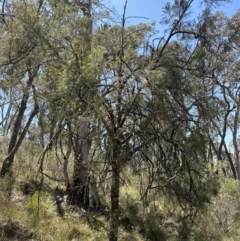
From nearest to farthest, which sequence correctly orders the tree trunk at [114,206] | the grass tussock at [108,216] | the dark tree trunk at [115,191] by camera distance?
1. the dark tree trunk at [115,191]
2. the tree trunk at [114,206]
3. the grass tussock at [108,216]

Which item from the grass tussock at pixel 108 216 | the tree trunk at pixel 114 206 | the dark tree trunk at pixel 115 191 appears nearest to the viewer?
the dark tree trunk at pixel 115 191

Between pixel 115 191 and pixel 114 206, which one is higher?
pixel 115 191

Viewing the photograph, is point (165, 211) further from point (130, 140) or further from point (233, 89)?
point (233, 89)

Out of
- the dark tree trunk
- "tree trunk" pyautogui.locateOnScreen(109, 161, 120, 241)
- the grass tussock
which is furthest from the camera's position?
the grass tussock

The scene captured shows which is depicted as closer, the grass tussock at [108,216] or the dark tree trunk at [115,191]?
the dark tree trunk at [115,191]

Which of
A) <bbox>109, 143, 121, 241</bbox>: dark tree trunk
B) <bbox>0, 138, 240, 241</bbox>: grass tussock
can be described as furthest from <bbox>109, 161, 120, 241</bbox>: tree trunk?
<bbox>0, 138, 240, 241</bbox>: grass tussock

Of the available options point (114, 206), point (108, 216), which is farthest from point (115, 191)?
point (108, 216)

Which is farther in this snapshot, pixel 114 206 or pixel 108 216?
pixel 108 216

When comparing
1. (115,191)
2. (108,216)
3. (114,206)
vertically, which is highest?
(115,191)

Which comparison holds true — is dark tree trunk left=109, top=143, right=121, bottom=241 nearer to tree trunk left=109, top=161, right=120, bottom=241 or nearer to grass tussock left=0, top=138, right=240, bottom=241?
tree trunk left=109, top=161, right=120, bottom=241

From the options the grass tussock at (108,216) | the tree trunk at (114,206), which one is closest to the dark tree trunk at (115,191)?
the tree trunk at (114,206)

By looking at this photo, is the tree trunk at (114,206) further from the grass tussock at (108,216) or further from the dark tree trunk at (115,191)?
the grass tussock at (108,216)

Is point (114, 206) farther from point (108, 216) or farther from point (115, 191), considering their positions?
point (108, 216)

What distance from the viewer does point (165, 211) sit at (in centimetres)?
1003
